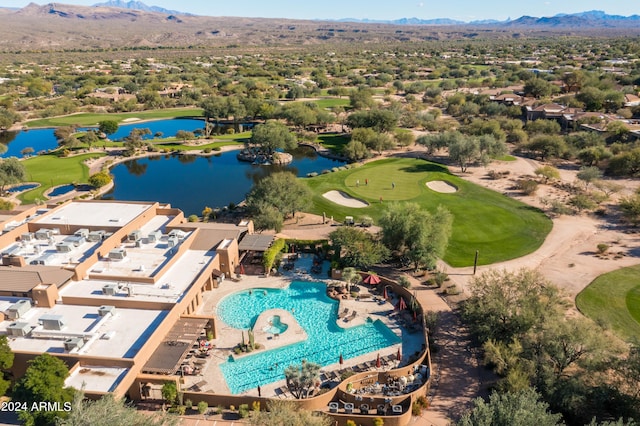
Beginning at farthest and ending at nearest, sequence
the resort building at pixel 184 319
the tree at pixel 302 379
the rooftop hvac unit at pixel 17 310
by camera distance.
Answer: the rooftop hvac unit at pixel 17 310
the resort building at pixel 184 319
the tree at pixel 302 379

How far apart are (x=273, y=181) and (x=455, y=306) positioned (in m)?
22.9

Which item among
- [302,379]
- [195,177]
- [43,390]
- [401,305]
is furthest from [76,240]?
[195,177]

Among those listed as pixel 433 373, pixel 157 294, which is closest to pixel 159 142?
pixel 157 294

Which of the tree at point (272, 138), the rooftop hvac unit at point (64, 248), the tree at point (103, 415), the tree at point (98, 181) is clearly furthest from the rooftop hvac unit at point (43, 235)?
the tree at point (272, 138)

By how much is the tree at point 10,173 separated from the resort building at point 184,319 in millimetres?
19325

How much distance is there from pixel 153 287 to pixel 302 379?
44.9ft

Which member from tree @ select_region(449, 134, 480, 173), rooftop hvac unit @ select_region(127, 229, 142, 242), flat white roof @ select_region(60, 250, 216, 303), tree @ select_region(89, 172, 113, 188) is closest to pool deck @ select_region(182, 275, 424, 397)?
flat white roof @ select_region(60, 250, 216, 303)

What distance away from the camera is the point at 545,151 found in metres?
69.6

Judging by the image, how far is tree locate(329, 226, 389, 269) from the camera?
37375mm

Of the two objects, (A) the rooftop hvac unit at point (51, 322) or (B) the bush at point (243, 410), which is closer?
(B) the bush at point (243, 410)

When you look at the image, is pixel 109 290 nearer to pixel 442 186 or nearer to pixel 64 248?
pixel 64 248

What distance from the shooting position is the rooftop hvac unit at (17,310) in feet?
93.0

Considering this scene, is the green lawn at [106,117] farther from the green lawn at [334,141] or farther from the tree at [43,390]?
the tree at [43,390]

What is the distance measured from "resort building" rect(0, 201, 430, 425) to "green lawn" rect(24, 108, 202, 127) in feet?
219
